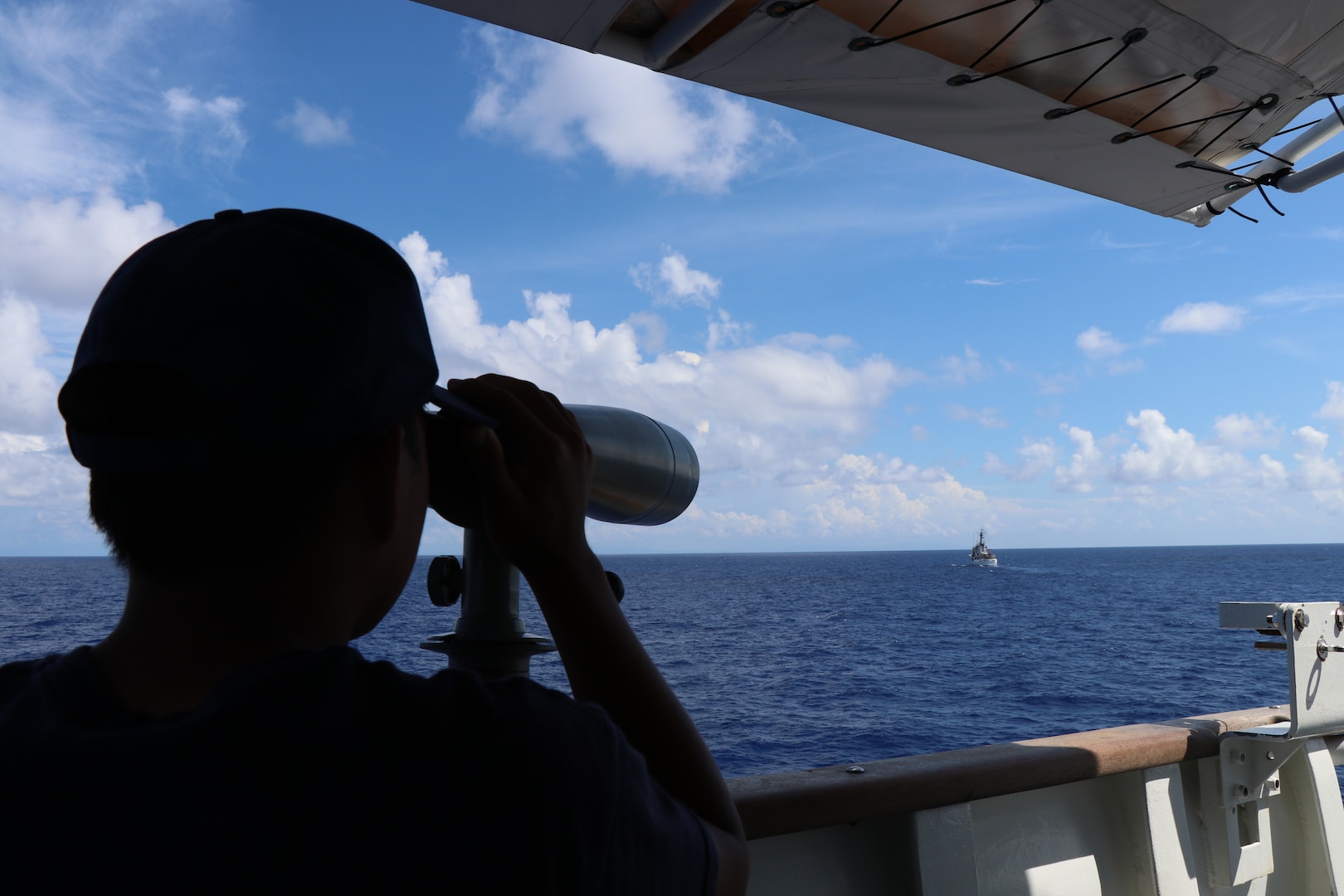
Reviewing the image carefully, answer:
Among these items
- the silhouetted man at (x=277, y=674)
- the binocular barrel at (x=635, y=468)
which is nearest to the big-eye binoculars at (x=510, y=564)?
the binocular barrel at (x=635, y=468)

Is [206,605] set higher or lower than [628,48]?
lower

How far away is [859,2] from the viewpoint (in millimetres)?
1707

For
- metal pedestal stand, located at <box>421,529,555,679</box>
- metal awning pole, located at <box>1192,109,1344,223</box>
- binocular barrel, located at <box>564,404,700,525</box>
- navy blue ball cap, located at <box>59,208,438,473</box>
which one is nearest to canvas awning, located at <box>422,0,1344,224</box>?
metal awning pole, located at <box>1192,109,1344,223</box>

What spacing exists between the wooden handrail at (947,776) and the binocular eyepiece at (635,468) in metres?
0.88

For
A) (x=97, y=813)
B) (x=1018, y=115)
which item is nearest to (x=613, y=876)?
(x=97, y=813)

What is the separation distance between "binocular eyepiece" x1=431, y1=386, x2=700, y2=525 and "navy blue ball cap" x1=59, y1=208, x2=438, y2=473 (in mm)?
397

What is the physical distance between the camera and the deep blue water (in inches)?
1109

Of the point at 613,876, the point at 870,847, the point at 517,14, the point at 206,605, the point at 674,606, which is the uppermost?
the point at 517,14

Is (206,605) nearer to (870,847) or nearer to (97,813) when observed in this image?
(97,813)

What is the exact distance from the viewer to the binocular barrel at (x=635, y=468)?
995 millimetres

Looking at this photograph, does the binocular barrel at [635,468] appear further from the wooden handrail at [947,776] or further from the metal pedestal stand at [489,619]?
the wooden handrail at [947,776]

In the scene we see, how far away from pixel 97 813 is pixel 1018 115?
7.29 feet

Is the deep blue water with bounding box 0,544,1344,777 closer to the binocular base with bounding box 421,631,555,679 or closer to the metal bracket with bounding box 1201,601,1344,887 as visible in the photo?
the metal bracket with bounding box 1201,601,1344,887

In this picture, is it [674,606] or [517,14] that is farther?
[674,606]
